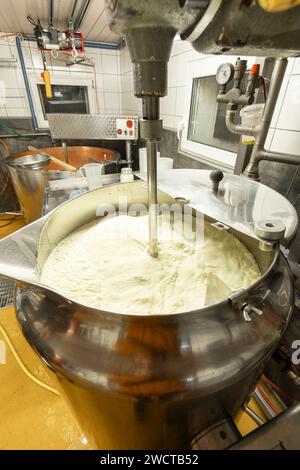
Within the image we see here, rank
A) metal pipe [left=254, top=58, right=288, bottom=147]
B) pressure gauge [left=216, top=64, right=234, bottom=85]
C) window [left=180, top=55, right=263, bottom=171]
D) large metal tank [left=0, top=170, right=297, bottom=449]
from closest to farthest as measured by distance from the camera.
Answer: large metal tank [left=0, top=170, right=297, bottom=449] < metal pipe [left=254, top=58, right=288, bottom=147] < pressure gauge [left=216, top=64, right=234, bottom=85] < window [left=180, top=55, right=263, bottom=171]

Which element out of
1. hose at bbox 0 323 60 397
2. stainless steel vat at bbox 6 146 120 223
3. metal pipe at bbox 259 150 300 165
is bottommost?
hose at bbox 0 323 60 397

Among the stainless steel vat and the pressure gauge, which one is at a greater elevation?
the pressure gauge

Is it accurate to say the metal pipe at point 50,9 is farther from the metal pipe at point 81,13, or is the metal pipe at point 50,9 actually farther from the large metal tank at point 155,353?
the large metal tank at point 155,353

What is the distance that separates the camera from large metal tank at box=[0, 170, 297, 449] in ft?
1.49

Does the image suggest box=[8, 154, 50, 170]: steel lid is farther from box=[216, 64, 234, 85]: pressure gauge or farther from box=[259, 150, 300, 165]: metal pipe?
box=[259, 150, 300, 165]: metal pipe

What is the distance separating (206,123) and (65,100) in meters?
2.81

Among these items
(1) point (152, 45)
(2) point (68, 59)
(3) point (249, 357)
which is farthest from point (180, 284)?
(2) point (68, 59)

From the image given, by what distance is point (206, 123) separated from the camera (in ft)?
6.46

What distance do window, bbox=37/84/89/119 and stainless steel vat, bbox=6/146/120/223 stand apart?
97 centimetres

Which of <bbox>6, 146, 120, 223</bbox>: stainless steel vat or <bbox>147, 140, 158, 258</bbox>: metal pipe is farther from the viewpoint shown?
<bbox>6, 146, 120, 223</bbox>: stainless steel vat

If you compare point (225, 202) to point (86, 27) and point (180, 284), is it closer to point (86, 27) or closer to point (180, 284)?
point (180, 284)

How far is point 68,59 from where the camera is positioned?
3322 mm

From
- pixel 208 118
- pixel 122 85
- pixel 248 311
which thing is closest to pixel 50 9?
pixel 122 85

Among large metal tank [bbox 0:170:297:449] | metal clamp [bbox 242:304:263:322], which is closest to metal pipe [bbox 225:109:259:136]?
large metal tank [bbox 0:170:297:449]
